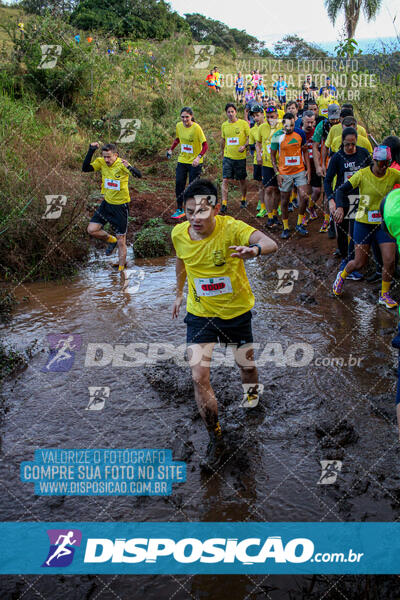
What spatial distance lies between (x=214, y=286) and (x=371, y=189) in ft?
10.7

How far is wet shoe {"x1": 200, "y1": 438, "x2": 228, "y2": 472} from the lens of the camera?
370 centimetres

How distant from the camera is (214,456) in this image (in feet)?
12.3

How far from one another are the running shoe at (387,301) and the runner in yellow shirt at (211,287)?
3.02 m

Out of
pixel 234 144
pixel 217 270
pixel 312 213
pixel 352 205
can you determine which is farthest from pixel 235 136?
pixel 217 270

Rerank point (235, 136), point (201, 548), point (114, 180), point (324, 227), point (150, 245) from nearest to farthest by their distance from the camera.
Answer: point (201, 548) → point (114, 180) → point (324, 227) → point (150, 245) → point (235, 136)

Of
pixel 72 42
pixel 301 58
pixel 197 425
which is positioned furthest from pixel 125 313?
pixel 301 58

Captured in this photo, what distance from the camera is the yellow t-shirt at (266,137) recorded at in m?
9.60

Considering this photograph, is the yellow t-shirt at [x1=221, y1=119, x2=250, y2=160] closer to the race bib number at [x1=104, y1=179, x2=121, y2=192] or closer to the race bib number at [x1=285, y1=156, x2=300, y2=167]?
the race bib number at [x1=285, y1=156, x2=300, y2=167]

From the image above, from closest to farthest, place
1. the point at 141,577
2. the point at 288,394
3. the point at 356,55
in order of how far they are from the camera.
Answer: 1. the point at 141,577
2. the point at 288,394
3. the point at 356,55

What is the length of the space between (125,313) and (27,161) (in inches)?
168

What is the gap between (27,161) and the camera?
909 centimetres

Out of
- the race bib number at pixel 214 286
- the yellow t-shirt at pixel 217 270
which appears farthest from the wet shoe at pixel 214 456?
the race bib number at pixel 214 286

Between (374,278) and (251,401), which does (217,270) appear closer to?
(251,401)

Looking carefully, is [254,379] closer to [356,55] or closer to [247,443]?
[247,443]
